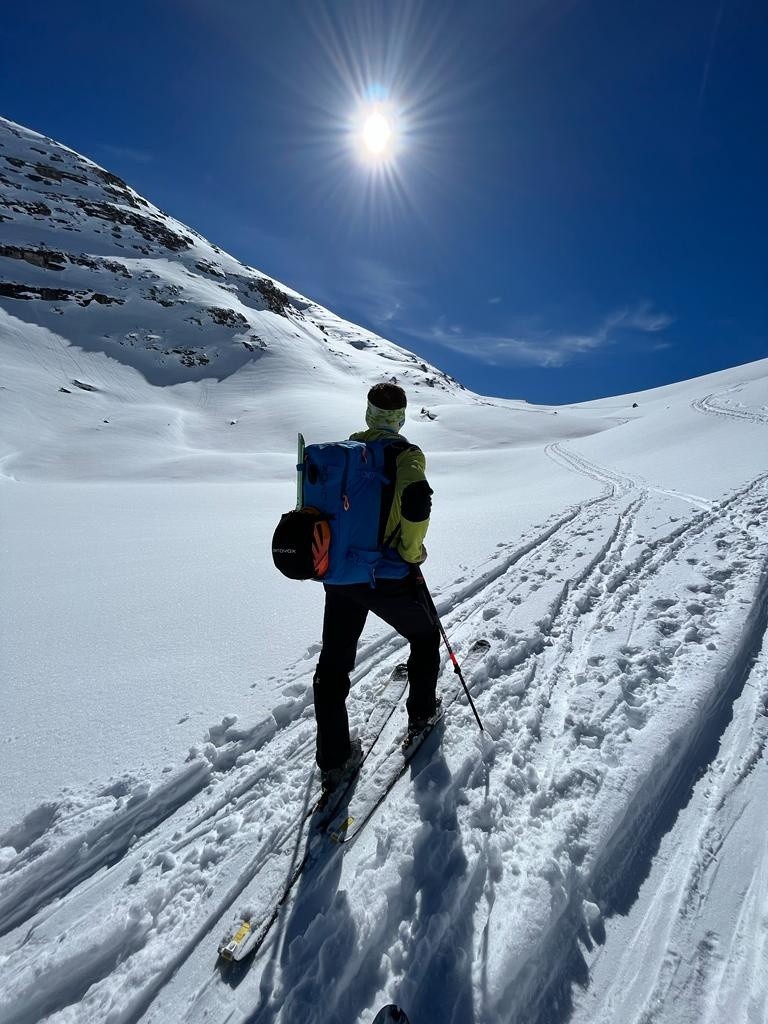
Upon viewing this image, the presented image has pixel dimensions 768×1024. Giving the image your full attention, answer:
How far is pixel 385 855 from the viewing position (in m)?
2.07

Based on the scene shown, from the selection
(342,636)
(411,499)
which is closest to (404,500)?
(411,499)

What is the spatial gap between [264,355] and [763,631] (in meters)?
65.7

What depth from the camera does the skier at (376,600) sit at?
90.5 inches

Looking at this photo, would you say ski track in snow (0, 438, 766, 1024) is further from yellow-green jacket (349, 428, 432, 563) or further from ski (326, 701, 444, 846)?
yellow-green jacket (349, 428, 432, 563)

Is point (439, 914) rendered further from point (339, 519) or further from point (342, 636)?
point (339, 519)

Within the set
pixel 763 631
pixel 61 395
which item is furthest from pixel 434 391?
pixel 763 631

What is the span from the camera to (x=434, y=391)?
6844 centimetres

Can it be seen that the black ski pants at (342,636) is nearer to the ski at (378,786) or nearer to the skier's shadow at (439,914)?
the ski at (378,786)

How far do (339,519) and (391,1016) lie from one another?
1.82 meters

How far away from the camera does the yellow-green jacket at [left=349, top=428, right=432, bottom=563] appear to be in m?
2.22

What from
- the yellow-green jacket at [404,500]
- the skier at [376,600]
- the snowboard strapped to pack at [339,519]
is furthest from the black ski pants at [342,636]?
the yellow-green jacket at [404,500]

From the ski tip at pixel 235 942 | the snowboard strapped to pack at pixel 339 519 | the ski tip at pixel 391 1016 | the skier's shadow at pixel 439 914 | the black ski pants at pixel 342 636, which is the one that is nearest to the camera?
the ski tip at pixel 391 1016

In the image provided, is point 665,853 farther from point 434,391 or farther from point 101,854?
point 434,391

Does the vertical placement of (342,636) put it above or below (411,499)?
below
